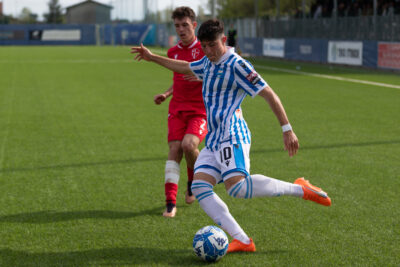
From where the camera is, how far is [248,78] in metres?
4.29

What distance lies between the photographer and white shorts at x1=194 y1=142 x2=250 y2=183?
429 cm

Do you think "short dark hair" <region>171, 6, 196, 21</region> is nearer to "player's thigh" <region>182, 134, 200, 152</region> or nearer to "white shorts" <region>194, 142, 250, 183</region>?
"player's thigh" <region>182, 134, 200, 152</region>

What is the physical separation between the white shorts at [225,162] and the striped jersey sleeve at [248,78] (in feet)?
1.47

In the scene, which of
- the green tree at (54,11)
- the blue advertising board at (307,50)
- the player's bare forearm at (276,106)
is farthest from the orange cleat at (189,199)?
the green tree at (54,11)

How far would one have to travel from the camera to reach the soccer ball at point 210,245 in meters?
4.20

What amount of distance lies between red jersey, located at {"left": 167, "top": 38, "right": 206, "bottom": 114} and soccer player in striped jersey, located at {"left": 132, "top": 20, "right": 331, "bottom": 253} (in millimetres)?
1185

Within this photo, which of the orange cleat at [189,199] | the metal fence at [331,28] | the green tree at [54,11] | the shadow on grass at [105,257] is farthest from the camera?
the green tree at [54,11]

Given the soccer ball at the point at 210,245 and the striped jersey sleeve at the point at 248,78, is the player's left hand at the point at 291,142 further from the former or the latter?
the soccer ball at the point at 210,245

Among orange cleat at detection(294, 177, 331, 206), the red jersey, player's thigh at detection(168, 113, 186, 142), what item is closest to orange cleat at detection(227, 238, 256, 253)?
orange cleat at detection(294, 177, 331, 206)

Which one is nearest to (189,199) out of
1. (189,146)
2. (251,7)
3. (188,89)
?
(189,146)

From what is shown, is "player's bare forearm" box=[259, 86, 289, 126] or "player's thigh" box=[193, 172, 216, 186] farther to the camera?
"player's thigh" box=[193, 172, 216, 186]

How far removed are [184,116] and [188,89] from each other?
29 cm

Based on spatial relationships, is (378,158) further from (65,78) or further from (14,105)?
(65,78)

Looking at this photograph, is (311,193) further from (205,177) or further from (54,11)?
(54,11)
